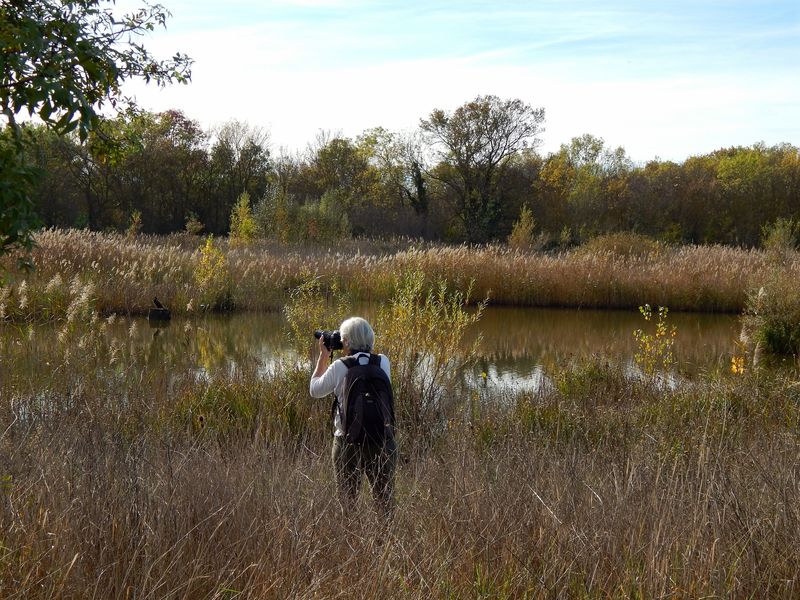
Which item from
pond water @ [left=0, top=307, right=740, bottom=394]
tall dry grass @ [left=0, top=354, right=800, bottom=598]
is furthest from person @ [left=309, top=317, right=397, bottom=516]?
pond water @ [left=0, top=307, right=740, bottom=394]

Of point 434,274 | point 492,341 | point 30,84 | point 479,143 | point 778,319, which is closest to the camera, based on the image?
point 30,84

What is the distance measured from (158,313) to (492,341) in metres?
5.77

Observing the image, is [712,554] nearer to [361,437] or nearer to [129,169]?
[361,437]

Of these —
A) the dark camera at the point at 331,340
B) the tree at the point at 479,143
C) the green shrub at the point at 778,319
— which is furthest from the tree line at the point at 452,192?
the dark camera at the point at 331,340

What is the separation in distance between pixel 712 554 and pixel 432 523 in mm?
1107

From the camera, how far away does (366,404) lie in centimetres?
477

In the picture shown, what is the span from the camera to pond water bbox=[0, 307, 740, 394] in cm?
877

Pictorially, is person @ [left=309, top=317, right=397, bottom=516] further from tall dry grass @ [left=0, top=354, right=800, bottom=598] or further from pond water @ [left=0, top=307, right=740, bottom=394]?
pond water @ [left=0, top=307, right=740, bottom=394]

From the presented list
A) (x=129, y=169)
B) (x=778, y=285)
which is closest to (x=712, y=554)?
(x=778, y=285)

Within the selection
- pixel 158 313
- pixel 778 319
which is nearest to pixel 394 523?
pixel 778 319

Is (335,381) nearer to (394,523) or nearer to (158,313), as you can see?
(394,523)

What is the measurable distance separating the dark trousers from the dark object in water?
34.3 feet

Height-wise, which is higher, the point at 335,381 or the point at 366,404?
the point at 335,381

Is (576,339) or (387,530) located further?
(576,339)
